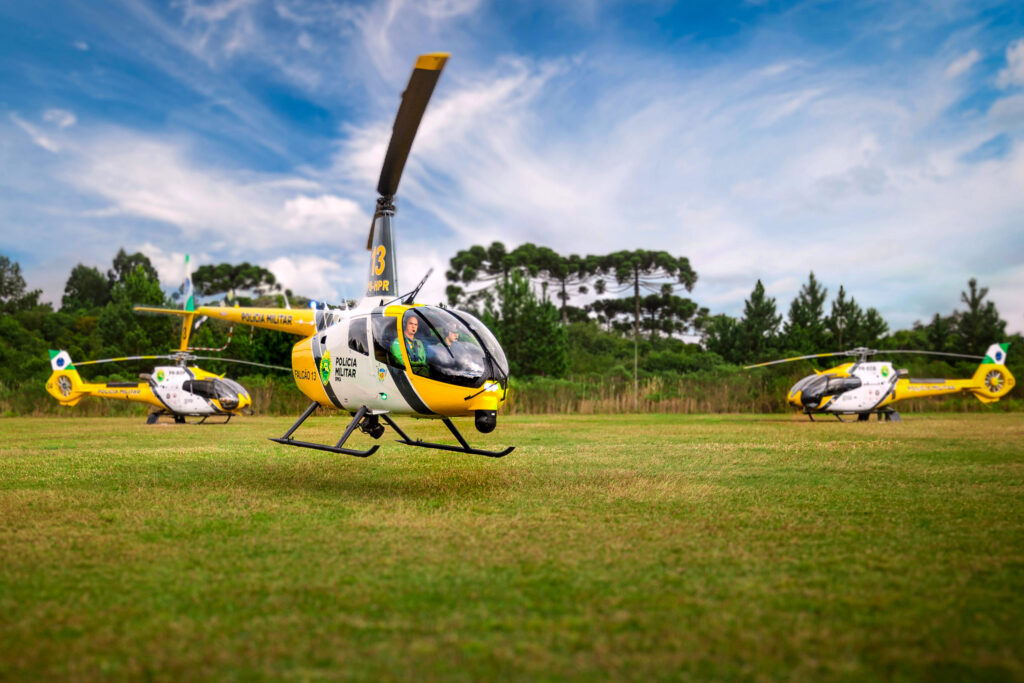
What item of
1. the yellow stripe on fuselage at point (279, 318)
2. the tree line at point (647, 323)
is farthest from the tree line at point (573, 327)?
the yellow stripe on fuselage at point (279, 318)

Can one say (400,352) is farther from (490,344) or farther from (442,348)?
(490,344)

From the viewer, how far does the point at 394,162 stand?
7.12 meters

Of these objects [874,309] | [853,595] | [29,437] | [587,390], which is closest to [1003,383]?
[587,390]

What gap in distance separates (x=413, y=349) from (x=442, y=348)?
1.01 ft

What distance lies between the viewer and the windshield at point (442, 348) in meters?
6.45

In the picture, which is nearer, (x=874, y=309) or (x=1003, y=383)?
(x=1003, y=383)

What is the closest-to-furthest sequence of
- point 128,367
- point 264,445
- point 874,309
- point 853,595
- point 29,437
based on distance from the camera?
point 853,595, point 264,445, point 29,437, point 128,367, point 874,309

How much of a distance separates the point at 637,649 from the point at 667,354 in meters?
42.1

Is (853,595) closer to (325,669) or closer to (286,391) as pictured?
(325,669)

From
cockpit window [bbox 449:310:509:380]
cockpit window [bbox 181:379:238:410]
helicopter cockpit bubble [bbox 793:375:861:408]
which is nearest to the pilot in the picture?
cockpit window [bbox 449:310:509:380]

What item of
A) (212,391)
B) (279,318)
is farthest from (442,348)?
(212,391)

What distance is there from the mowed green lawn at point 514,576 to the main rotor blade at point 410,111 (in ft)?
11.0

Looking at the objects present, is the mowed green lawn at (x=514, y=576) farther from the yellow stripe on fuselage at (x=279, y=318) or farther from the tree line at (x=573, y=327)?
the tree line at (x=573, y=327)

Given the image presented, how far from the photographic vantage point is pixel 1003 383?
21.6 m
